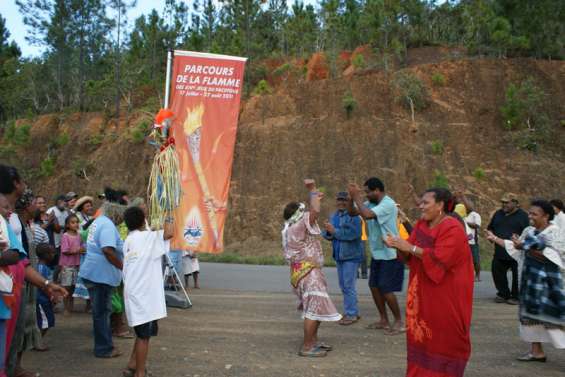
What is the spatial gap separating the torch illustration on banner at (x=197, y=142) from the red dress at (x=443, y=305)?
565cm

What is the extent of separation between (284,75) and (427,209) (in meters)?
31.9

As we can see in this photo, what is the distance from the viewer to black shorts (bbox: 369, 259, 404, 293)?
782cm

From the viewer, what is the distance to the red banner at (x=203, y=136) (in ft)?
32.1

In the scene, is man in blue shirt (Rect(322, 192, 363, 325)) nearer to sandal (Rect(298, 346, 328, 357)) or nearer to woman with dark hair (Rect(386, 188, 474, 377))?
sandal (Rect(298, 346, 328, 357))

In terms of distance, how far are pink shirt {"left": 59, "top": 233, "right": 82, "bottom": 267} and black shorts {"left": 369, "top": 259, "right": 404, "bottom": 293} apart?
4574 millimetres

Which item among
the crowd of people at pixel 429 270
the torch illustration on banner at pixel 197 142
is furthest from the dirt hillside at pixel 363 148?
the crowd of people at pixel 429 270

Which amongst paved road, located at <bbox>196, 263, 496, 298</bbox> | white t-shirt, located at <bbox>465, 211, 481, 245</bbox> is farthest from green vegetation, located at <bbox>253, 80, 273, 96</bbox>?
white t-shirt, located at <bbox>465, 211, 481, 245</bbox>

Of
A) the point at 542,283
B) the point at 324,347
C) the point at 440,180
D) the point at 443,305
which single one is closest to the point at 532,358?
the point at 542,283

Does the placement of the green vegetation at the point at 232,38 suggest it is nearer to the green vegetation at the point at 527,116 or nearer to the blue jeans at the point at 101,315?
the green vegetation at the point at 527,116

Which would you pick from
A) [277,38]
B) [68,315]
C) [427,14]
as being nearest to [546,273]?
[68,315]

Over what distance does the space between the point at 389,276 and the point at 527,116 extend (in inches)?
899

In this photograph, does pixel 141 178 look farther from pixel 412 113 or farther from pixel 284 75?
pixel 412 113

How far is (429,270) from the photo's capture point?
478 centimetres

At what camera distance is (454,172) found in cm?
2602
